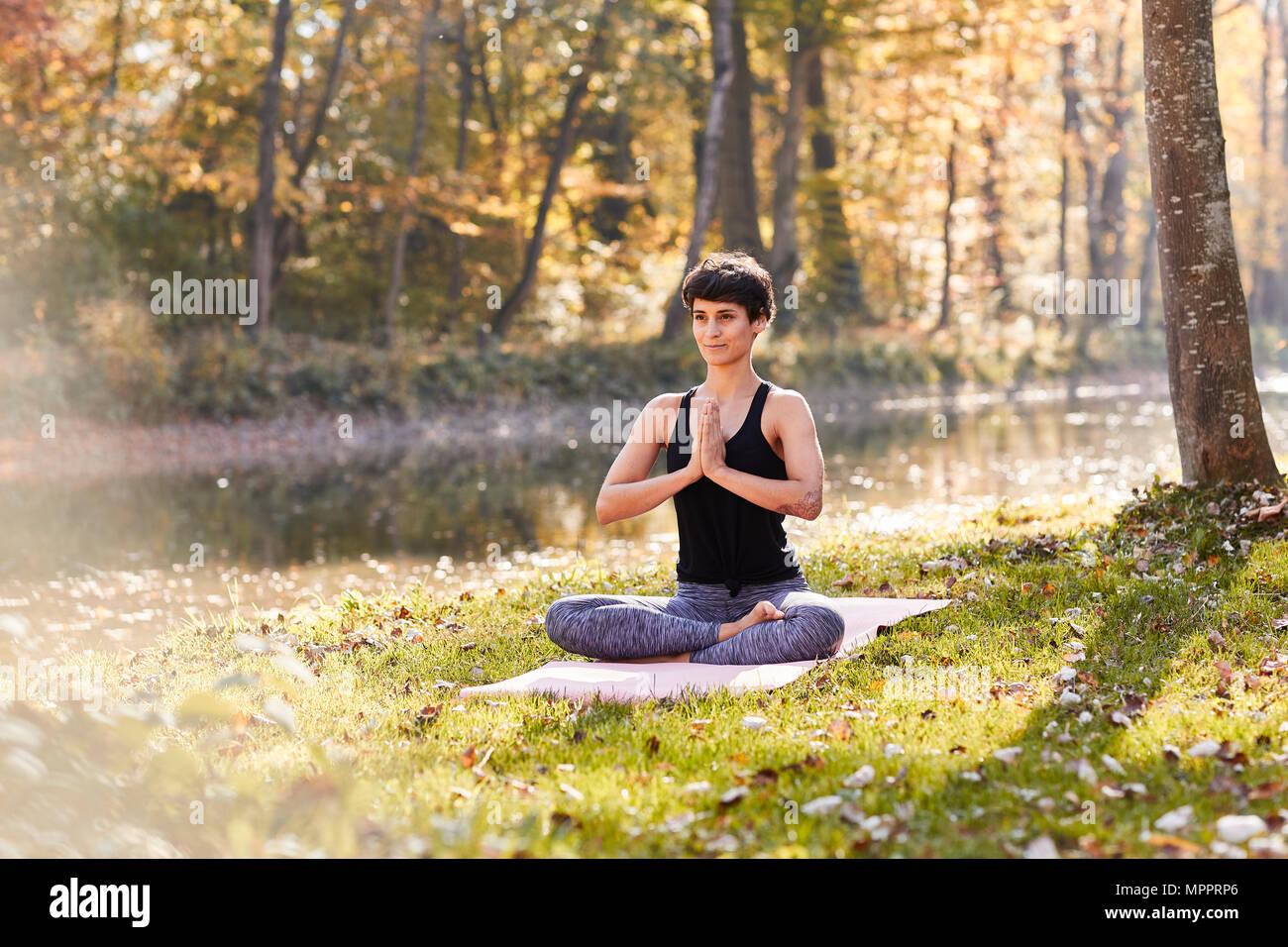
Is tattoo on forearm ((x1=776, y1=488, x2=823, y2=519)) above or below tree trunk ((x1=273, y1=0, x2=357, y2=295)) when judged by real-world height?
→ below

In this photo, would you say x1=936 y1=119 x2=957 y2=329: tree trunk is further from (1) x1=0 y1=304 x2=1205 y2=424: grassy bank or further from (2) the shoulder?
(2) the shoulder

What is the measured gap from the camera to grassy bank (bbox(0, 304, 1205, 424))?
19.1 m

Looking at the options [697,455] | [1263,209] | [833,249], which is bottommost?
[697,455]

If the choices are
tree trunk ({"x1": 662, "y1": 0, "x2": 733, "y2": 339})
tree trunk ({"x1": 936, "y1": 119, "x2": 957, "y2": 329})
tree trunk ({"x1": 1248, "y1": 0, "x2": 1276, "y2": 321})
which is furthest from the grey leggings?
tree trunk ({"x1": 1248, "y1": 0, "x2": 1276, "y2": 321})

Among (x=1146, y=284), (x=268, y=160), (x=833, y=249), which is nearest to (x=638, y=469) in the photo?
(x=268, y=160)

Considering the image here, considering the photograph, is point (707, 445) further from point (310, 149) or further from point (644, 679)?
point (310, 149)

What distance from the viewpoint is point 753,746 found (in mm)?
4711

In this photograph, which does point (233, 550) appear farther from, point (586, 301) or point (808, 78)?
point (808, 78)

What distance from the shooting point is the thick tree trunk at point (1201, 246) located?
8273 mm

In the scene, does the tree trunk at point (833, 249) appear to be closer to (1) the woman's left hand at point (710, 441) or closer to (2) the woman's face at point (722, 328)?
(2) the woman's face at point (722, 328)

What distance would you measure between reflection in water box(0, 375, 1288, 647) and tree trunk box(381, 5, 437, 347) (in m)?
5.51

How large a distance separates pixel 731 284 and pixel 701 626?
1.75 metres

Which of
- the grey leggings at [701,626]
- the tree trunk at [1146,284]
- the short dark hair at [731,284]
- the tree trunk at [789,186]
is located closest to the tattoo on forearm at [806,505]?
the grey leggings at [701,626]
